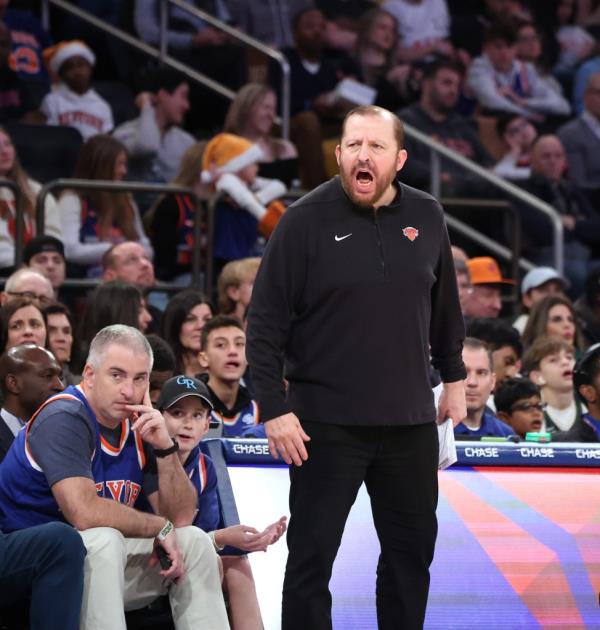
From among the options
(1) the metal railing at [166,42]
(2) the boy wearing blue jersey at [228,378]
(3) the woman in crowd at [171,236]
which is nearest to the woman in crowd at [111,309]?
(2) the boy wearing blue jersey at [228,378]

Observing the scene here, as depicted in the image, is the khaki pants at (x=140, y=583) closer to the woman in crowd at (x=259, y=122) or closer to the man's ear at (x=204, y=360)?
the man's ear at (x=204, y=360)

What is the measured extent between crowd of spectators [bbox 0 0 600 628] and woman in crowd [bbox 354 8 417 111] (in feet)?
0.05

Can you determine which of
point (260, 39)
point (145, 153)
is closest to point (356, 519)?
point (145, 153)

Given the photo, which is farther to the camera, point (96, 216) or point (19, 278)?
point (96, 216)

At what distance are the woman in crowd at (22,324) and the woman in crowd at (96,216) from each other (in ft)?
5.87

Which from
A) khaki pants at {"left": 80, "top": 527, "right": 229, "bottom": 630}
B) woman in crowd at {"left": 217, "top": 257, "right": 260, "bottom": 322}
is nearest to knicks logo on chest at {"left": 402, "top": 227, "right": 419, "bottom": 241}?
khaki pants at {"left": 80, "top": 527, "right": 229, "bottom": 630}

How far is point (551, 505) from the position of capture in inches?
213

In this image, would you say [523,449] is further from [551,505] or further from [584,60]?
[584,60]

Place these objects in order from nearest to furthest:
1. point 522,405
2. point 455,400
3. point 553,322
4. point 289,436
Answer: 1. point 289,436
2. point 455,400
3. point 522,405
4. point 553,322

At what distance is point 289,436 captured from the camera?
4.09m

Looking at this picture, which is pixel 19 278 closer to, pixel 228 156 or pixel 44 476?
pixel 228 156

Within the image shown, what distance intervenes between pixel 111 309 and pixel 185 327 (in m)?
0.44

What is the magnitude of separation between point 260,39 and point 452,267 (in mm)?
8004

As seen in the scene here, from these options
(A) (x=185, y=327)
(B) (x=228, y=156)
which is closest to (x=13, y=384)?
(A) (x=185, y=327)
